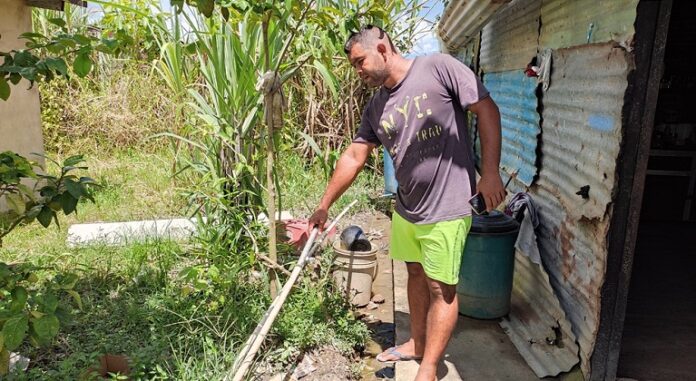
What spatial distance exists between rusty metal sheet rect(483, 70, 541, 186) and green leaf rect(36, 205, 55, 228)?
9.89ft

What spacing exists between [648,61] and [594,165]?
58 centimetres

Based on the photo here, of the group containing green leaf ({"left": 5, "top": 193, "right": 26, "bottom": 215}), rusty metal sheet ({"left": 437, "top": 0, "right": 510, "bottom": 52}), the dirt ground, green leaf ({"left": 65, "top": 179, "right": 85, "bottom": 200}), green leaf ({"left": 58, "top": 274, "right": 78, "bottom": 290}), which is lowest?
the dirt ground

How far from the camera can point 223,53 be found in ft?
10.8

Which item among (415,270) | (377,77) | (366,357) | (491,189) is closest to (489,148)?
(491,189)

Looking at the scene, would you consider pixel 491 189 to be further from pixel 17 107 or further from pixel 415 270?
pixel 17 107

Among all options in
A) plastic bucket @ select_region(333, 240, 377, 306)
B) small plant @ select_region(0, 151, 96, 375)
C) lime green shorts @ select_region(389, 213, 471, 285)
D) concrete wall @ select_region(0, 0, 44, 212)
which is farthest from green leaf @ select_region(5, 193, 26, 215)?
concrete wall @ select_region(0, 0, 44, 212)

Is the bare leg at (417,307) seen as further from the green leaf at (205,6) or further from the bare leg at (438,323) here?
the green leaf at (205,6)

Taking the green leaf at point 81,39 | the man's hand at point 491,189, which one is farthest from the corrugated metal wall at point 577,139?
the green leaf at point 81,39

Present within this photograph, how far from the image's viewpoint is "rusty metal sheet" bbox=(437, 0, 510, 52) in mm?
4109

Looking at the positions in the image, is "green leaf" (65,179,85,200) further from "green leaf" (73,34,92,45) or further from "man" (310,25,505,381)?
"man" (310,25,505,381)

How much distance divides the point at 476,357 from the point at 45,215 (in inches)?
94.7

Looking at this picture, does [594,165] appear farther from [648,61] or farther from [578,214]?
[648,61]

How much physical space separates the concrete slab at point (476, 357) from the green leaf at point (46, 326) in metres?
1.88

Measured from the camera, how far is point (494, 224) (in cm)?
329
